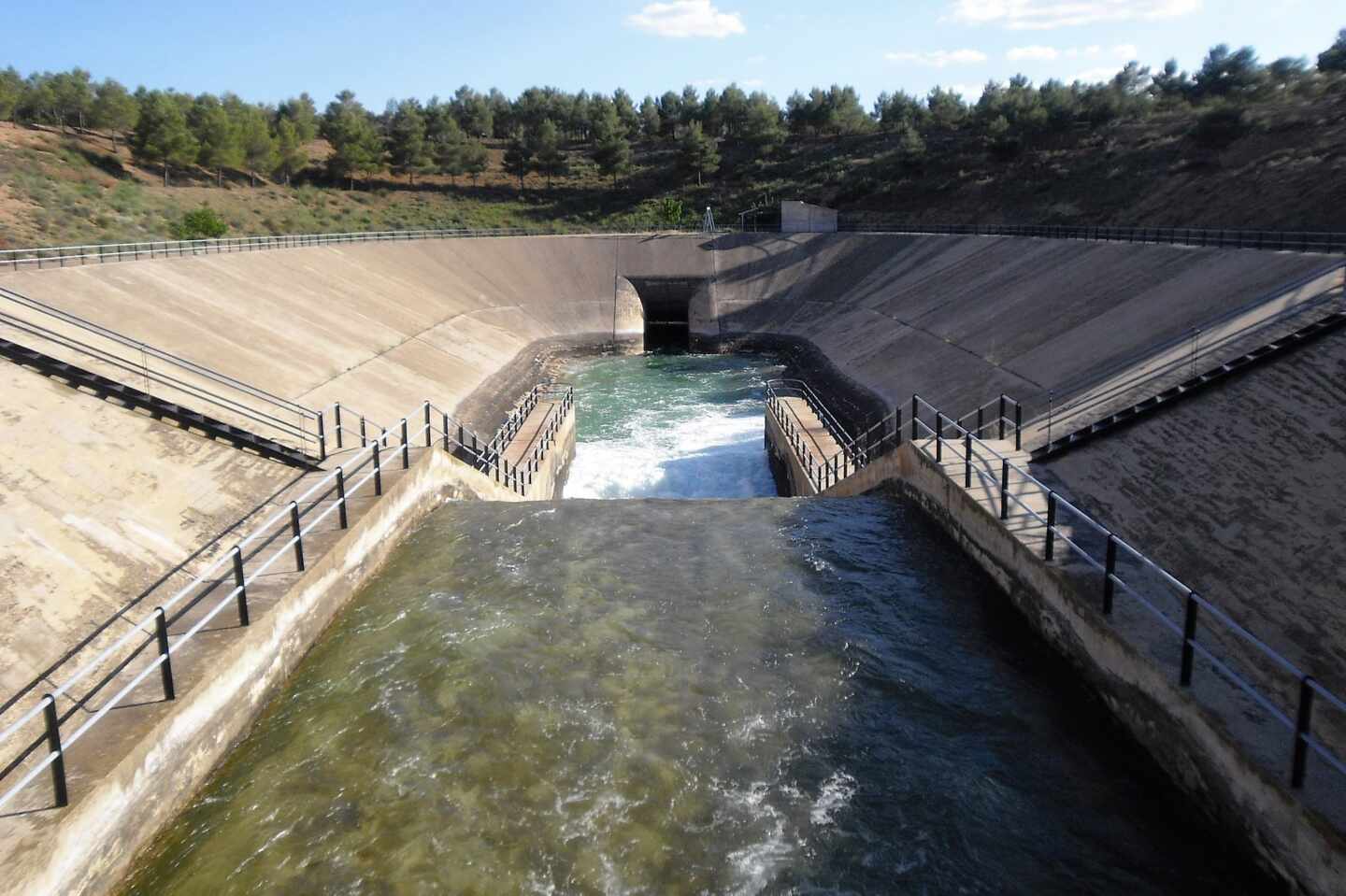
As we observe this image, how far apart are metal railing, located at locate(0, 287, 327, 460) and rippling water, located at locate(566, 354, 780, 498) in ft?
29.8

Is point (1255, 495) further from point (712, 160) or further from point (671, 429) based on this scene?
point (712, 160)

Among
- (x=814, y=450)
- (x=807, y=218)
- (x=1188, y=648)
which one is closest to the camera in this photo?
(x=1188, y=648)

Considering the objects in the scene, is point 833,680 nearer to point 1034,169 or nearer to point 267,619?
point 267,619

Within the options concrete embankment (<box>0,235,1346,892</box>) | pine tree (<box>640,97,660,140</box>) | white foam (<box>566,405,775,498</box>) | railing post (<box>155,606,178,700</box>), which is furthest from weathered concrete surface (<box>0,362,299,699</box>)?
pine tree (<box>640,97,660,140</box>)

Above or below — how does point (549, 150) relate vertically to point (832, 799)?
above

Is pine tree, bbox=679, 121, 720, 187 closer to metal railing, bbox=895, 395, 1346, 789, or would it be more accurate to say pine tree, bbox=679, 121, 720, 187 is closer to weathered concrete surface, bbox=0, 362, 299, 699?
weathered concrete surface, bbox=0, 362, 299, 699

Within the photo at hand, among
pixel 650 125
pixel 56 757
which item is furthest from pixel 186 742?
pixel 650 125

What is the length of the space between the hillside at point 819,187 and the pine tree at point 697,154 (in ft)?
5.79

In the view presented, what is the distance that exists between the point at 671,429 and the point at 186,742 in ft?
90.8

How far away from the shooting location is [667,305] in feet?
196

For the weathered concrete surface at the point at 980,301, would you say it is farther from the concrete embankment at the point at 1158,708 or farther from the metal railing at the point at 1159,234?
the concrete embankment at the point at 1158,708

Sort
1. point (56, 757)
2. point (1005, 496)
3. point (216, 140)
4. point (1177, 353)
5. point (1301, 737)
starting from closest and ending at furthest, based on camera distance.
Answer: point (1301, 737), point (56, 757), point (1005, 496), point (1177, 353), point (216, 140)

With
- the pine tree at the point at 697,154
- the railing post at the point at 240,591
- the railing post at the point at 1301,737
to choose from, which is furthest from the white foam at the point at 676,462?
the pine tree at the point at 697,154

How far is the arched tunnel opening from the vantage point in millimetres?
58250
